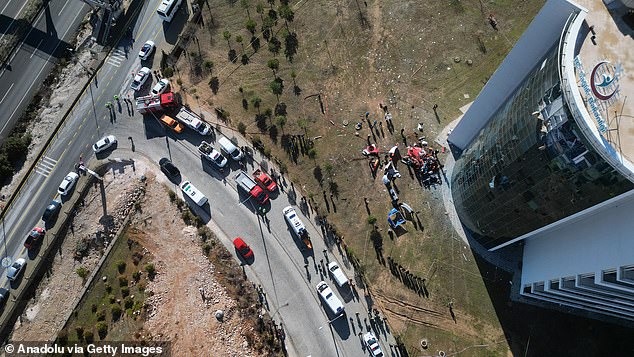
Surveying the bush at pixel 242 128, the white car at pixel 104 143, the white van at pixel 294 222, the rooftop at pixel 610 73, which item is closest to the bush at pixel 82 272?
the white car at pixel 104 143

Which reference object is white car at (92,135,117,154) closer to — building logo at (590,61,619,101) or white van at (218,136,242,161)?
white van at (218,136,242,161)

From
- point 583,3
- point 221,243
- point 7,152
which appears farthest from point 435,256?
point 7,152

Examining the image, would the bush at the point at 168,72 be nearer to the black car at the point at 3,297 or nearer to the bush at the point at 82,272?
the bush at the point at 82,272

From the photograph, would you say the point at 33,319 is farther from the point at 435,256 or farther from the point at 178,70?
the point at 435,256

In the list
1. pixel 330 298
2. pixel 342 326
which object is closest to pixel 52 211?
pixel 330 298

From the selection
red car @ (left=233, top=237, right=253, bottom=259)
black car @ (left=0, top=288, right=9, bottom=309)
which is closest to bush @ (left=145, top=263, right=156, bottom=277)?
red car @ (left=233, top=237, right=253, bottom=259)

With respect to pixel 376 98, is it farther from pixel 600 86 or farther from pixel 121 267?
pixel 121 267

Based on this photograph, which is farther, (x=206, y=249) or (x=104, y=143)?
(x=104, y=143)
